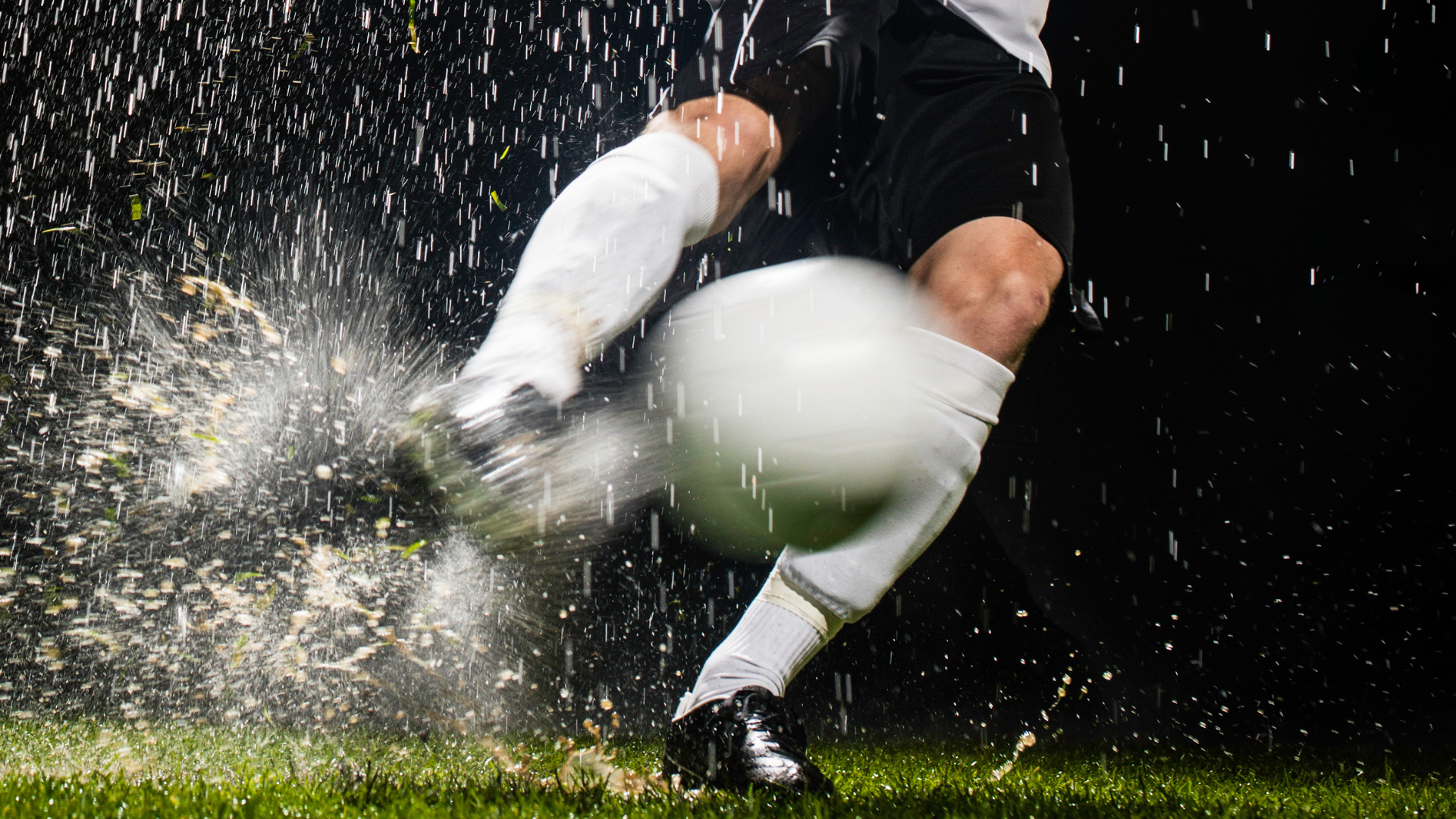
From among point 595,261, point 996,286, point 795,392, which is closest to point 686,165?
point 595,261

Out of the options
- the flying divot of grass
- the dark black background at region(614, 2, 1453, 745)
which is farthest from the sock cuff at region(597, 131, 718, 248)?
the dark black background at region(614, 2, 1453, 745)

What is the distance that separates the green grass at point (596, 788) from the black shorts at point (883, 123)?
84 centimetres

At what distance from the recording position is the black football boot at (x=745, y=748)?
1156 millimetres

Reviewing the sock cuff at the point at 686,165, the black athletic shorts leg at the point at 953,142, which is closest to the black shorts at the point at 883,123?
the black athletic shorts leg at the point at 953,142

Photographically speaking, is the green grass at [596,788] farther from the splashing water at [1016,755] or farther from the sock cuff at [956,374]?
the sock cuff at [956,374]

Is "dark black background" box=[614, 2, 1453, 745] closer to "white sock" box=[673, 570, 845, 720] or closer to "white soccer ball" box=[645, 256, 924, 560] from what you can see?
"white soccer ball" box=[645, 256, 924, 560]

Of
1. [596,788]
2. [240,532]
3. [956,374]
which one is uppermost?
[956,374]

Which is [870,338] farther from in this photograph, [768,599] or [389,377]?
[389,377]

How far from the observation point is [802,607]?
136cm

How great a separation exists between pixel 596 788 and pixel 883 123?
60.1 inches

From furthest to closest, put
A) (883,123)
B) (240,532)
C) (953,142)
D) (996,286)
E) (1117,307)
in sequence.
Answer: (1117,307) → (240,532) → (883,123) → (953,142) → (996,286)

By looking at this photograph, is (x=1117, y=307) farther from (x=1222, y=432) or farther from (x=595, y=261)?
(x=595, y=261)

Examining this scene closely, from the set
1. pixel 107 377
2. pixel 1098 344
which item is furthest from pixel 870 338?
pixel 107 377

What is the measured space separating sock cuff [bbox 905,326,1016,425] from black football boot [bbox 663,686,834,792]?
19.3 inches
